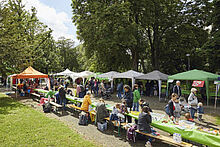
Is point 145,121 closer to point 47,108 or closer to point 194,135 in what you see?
point 194,135

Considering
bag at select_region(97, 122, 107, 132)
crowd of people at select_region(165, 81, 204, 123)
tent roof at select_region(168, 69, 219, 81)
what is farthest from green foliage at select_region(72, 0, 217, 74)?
bag at select_region(97, 122, 107, 132)

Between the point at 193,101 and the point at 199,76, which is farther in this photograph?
the point at 199,76

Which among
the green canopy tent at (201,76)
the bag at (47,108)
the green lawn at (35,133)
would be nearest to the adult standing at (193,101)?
the green canopy tent at (201,76)

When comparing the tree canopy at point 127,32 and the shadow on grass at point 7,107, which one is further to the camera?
the tree canopy at point 127,32

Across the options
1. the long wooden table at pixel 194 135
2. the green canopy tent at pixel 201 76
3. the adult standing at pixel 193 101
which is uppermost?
the green canopy tent at pixel 201 76

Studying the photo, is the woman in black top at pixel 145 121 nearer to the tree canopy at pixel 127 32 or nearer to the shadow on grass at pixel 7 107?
the shadow on grass at pixel 7 107

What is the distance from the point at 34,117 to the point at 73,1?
16476 mm

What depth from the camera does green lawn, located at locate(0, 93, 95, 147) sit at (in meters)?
4.82

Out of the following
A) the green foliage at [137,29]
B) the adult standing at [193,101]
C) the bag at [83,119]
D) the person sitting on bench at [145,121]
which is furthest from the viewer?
the green foliage at [137,29]

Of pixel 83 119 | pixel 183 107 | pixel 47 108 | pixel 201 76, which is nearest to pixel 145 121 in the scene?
pixel 83 119

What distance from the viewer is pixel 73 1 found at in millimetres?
18734

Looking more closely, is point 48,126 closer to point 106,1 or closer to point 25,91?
point 25,91

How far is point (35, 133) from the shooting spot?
5.57m

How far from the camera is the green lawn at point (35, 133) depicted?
4824 mm
